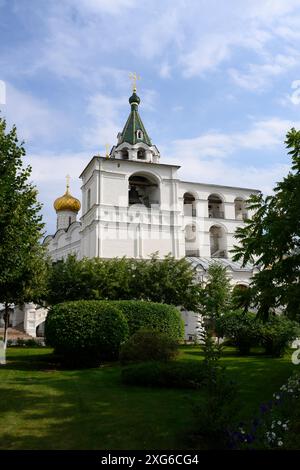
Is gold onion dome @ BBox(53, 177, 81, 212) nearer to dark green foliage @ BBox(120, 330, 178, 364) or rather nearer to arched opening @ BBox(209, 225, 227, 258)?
arched opening @ BBox(209, 225, 227, 258)

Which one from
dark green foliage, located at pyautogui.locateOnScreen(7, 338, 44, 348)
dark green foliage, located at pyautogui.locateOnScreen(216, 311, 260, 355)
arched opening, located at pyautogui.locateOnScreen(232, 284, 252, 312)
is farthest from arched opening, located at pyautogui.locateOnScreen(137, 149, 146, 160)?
arched opening, located at pyautogui.locateOnScreen(232, 284, 252, 312)

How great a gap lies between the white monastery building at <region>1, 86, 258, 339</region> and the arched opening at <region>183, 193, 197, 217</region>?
0.14ft

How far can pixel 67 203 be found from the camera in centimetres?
5200

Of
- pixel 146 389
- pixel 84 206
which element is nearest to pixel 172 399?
pixel 146 389

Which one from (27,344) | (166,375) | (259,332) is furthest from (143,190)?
(166,375)

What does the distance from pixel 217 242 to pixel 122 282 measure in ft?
80.9

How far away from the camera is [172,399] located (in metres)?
11.4

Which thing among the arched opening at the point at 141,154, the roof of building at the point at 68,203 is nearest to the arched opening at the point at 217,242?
the arched opening at the point at 141,154

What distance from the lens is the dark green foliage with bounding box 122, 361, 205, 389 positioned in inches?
510

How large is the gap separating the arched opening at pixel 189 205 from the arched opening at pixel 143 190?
487 centimetres

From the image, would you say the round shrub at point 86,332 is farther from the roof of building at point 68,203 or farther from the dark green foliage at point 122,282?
the roof of building at point 68,203

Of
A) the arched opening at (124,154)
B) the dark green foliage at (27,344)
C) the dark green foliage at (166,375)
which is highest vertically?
the arched opening at (124,154)

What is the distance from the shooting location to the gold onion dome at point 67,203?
171 feet

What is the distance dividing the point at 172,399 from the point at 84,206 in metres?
34.7
